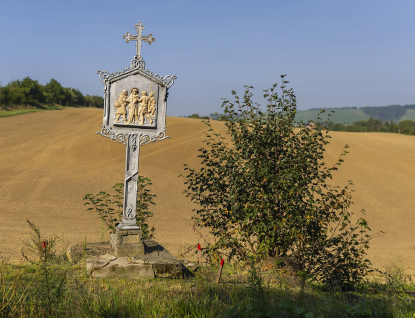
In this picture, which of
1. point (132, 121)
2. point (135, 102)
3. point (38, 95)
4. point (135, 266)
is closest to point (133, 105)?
point (135, 102)

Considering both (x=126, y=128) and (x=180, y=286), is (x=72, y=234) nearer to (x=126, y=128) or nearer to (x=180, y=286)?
(x=126, y=128)

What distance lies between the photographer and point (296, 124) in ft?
31.1

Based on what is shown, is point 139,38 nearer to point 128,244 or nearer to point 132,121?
point 132,121

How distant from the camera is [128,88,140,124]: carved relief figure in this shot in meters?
8.72

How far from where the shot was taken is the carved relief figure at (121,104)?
28.5 ft

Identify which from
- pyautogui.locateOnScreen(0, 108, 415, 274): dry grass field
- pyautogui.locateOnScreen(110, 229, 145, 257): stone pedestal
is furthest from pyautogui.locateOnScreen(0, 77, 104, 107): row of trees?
pyautogui.locateOnScreen(110, 229, 145, 257): stone pedestal

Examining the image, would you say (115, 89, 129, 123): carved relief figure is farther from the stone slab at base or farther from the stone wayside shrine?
the stone slab at base

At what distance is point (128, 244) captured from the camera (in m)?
8.42

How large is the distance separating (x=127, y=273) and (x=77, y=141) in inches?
906

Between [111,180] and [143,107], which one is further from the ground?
[143,107]

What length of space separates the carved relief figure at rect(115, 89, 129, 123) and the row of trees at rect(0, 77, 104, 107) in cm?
4321

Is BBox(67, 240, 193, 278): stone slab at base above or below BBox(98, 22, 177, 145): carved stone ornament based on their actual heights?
below

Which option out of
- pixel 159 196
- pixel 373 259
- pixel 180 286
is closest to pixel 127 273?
pixel 180 286

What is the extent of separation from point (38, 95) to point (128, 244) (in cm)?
4959
